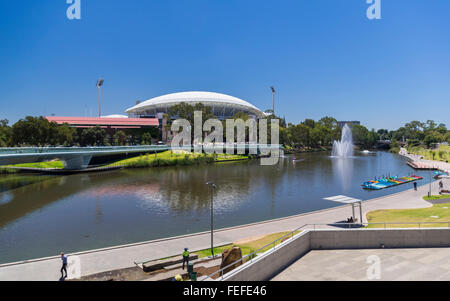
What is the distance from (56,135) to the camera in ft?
246

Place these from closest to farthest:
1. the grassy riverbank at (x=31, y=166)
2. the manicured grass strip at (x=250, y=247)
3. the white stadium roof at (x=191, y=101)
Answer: the manicured grass strip at (x=250, y=247) → the grassy riverbank at (x=31, y=166) → the white stadium roof at (x=191, y=101)

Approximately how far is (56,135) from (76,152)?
17641mm

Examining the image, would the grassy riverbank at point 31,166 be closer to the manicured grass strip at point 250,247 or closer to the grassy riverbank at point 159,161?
the grassy riverbank at point 159,161

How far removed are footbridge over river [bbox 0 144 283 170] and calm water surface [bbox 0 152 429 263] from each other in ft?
16.0

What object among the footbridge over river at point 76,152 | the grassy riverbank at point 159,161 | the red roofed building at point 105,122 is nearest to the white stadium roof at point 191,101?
the red roofed building at point 105,122

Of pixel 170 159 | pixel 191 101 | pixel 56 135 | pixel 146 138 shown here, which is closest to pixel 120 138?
pixel 146 138

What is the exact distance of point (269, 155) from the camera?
376ft

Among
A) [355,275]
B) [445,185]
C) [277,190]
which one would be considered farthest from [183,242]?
[445,185]

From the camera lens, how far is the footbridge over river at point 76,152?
153 ft

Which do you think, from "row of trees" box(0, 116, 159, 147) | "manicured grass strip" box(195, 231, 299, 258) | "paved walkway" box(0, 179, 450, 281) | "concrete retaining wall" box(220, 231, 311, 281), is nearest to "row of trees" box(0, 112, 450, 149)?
"row of trees" box(0, 116, 159, 147)

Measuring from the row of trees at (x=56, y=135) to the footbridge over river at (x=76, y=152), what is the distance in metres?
10.9

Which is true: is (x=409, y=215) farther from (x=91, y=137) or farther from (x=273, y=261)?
(x=91, y=137)

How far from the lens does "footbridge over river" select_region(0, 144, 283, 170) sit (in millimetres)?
46625

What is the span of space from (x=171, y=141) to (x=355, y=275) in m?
103
